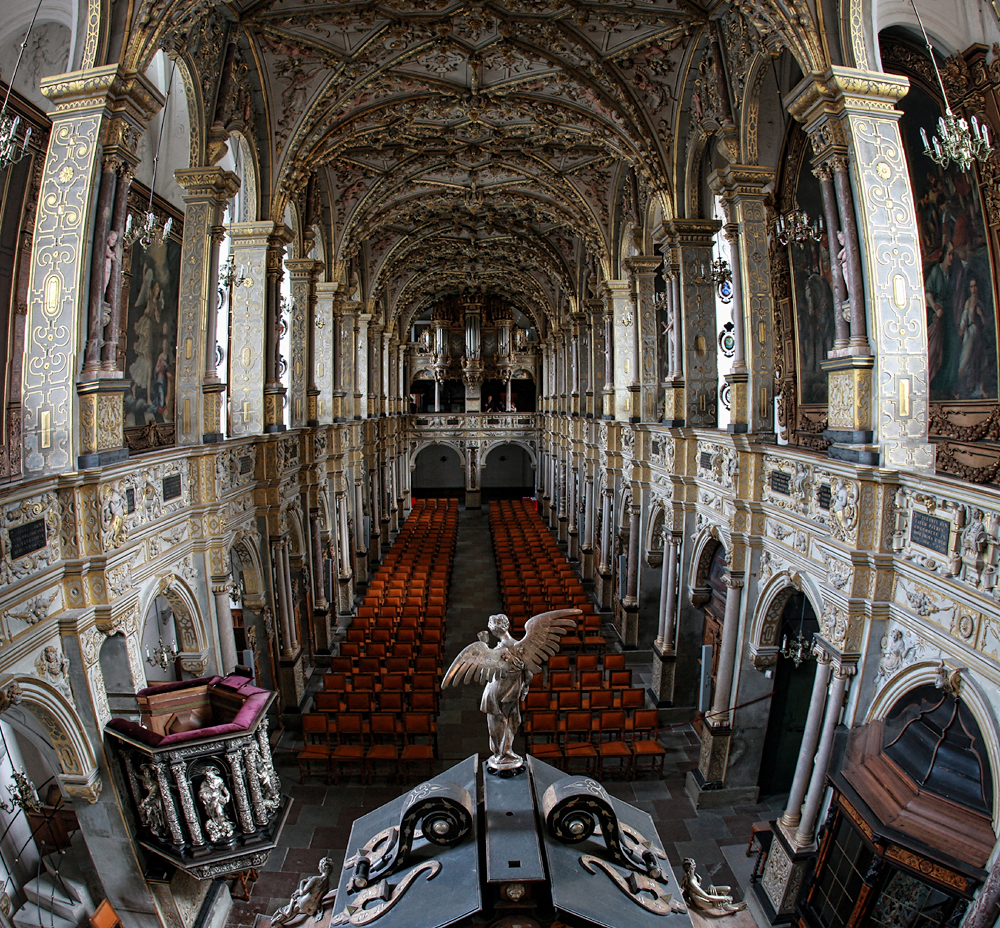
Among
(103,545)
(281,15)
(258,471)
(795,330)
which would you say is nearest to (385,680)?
(258,471)

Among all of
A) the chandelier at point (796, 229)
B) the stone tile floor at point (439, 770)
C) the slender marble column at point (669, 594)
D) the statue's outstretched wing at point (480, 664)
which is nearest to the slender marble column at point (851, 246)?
the chandelier at point (796, 229)

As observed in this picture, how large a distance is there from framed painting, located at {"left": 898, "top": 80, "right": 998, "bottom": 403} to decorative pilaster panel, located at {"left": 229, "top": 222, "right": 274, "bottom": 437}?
986 centimetres

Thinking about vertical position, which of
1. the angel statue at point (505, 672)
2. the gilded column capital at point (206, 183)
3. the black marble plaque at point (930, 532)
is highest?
the gilded column capital at point (206, 183)

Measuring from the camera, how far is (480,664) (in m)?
4.72

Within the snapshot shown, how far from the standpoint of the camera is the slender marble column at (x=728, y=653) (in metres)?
9.29

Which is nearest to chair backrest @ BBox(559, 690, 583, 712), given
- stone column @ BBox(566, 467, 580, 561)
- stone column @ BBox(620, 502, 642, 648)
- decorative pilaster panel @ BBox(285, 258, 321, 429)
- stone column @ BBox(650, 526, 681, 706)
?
stone column @ BBox(650, 526, 681, 706)

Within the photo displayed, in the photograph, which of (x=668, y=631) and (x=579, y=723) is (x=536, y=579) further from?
(x=579, y=723)

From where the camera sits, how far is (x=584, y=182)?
1666 centimetres

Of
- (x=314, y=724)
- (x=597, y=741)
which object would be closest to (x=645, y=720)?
(x=597, y=741)

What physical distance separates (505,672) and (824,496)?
4.34 m

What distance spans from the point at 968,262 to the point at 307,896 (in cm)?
891

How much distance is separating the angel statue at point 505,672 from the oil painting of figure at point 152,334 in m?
7.14

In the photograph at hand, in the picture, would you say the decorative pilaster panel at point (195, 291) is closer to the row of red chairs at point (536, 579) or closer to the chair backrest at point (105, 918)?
the chair backrest at point (105, 918)

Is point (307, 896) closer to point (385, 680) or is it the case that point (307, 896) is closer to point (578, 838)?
point (578, 838)
